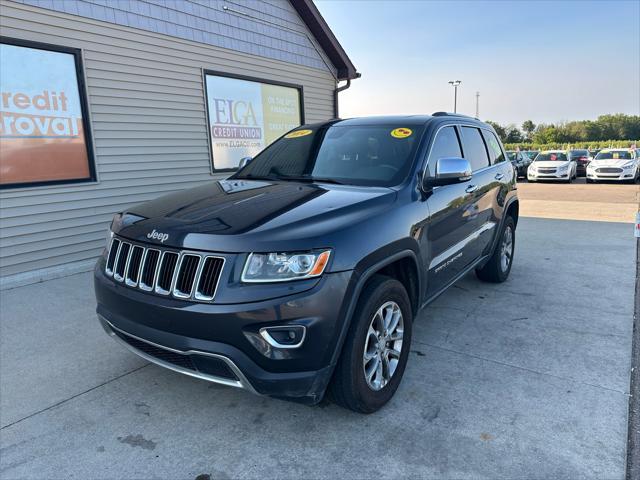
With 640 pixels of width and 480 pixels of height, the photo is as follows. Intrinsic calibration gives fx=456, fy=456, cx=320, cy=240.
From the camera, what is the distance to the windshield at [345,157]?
3.30m

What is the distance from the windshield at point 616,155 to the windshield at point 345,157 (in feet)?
70.2

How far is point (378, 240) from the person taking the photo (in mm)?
2611

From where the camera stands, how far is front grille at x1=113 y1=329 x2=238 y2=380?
2277 mm

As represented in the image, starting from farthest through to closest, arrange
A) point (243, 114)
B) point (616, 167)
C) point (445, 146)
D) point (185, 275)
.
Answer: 1. point (616, 167)
2. point (243, 114)
3. point (445, 146)
4. point (185, 275)

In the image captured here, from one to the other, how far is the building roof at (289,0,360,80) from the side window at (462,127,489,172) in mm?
6299

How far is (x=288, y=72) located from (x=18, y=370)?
7.66 meters

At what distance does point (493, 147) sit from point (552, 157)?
20039 mm

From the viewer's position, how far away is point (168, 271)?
2441mm

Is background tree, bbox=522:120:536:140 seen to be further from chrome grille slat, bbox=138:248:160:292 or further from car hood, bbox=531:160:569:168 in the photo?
chrome grille slat, bbox=138:248:160:292

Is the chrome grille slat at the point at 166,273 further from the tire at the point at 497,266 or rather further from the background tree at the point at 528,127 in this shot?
the background tree at the point at 528,127

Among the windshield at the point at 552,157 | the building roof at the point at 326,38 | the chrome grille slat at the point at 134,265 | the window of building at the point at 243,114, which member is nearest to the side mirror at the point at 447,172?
the chrome grille slat at the point at 134,265

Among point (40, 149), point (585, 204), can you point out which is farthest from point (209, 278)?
point (585, 204)

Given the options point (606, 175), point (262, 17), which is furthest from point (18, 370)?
point (606, 175)

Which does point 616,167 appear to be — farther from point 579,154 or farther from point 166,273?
point 166,273
